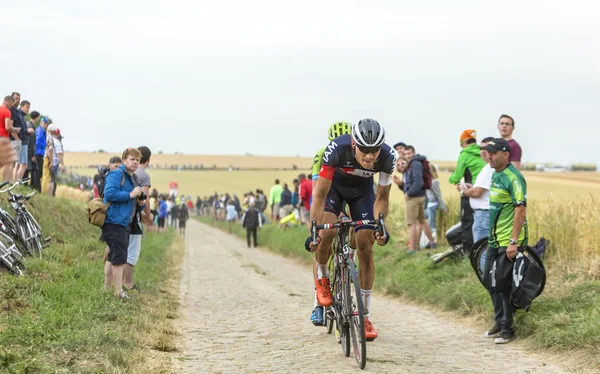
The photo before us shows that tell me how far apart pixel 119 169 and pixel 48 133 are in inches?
403

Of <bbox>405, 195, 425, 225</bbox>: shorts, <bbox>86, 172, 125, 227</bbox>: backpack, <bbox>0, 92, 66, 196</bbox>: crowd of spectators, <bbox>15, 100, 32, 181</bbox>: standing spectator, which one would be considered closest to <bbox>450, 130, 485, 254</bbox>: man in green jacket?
<bbox>405, 195, 425, 225</bbox>: shorts

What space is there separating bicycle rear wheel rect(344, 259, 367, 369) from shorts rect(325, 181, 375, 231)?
2.87 ft

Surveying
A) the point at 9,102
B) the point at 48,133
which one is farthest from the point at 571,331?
the point at 48,133

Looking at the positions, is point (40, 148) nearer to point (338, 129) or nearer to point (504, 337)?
point (338, 129)

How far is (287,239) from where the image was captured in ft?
85.5

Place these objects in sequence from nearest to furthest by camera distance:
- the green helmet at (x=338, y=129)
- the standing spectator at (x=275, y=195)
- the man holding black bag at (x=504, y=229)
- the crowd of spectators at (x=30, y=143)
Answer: the green helmet at (x=338, y=129)
the man holding black bag at (x=504, y=229)
the crowd of spectators at (x=30, y=143)
the standing spectator at (x=275, y=195)

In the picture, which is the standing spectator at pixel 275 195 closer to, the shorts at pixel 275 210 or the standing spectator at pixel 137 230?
the shorts at pixel 275 210

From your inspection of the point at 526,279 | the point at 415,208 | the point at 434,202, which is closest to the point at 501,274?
the point at 526,279

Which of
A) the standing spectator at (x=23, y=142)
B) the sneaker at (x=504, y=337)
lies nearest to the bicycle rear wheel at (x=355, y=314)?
the sneaker at (x=504, y=337)

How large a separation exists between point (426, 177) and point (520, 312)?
688cm

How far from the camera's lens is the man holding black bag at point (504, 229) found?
905 centimetres

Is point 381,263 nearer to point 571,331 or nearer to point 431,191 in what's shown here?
point 431,191

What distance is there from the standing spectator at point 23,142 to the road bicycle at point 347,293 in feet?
31.1

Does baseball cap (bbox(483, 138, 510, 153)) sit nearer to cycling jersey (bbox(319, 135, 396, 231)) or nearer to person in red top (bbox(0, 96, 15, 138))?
cycling jersey (bbox(319, 135, 396, 231))
